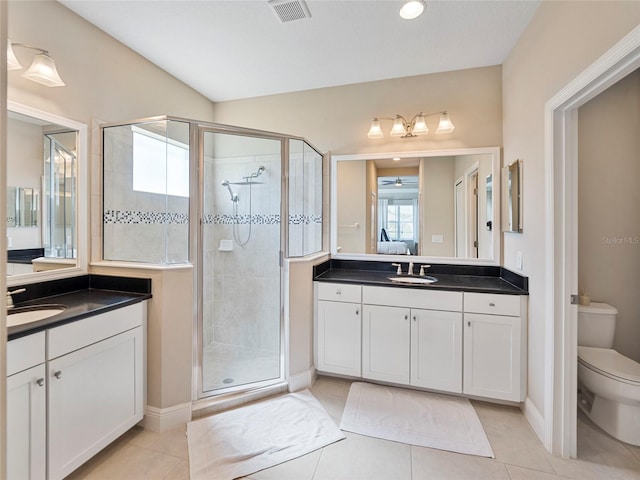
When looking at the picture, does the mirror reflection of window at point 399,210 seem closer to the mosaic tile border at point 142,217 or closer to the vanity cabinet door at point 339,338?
the vanity cabinet door at point 339,338

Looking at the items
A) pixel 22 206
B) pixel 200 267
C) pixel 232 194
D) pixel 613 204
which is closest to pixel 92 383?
pixel 200 267

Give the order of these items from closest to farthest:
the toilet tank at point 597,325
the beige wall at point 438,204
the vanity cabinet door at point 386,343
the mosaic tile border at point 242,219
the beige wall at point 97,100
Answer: the beige wall at point 97,100, the toilet tank at point 597,325, the vanity cabinet door at point 386,343, the mosaic tile border at point 242,219, the beige wall at point 438,204

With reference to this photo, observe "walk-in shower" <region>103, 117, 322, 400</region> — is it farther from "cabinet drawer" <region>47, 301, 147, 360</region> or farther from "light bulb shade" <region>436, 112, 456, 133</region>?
"light bulb shade" <region>436, 112, 456, 133</region>

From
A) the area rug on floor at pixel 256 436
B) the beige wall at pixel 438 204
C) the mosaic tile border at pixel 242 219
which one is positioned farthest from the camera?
the beige wall at pixel 438 204

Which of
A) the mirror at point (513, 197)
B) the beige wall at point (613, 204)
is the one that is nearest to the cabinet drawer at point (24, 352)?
the mirror at point (513, 197)

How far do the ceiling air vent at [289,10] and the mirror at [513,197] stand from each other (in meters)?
1.79

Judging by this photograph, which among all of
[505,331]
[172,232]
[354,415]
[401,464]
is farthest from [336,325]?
[172,232]

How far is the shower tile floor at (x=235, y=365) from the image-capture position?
235 cm

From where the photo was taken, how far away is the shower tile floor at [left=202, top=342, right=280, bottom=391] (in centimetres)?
235

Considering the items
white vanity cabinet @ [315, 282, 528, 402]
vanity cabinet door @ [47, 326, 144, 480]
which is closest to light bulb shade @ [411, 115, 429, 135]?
white vanity cabinet @ [315, 282, 528, 402]

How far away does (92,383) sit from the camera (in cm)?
158

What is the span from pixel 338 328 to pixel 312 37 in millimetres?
2261

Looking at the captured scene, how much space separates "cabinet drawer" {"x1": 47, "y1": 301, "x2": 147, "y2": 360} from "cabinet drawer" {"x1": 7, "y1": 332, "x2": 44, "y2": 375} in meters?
0.04

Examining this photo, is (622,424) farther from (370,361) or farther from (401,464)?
(370,361)
